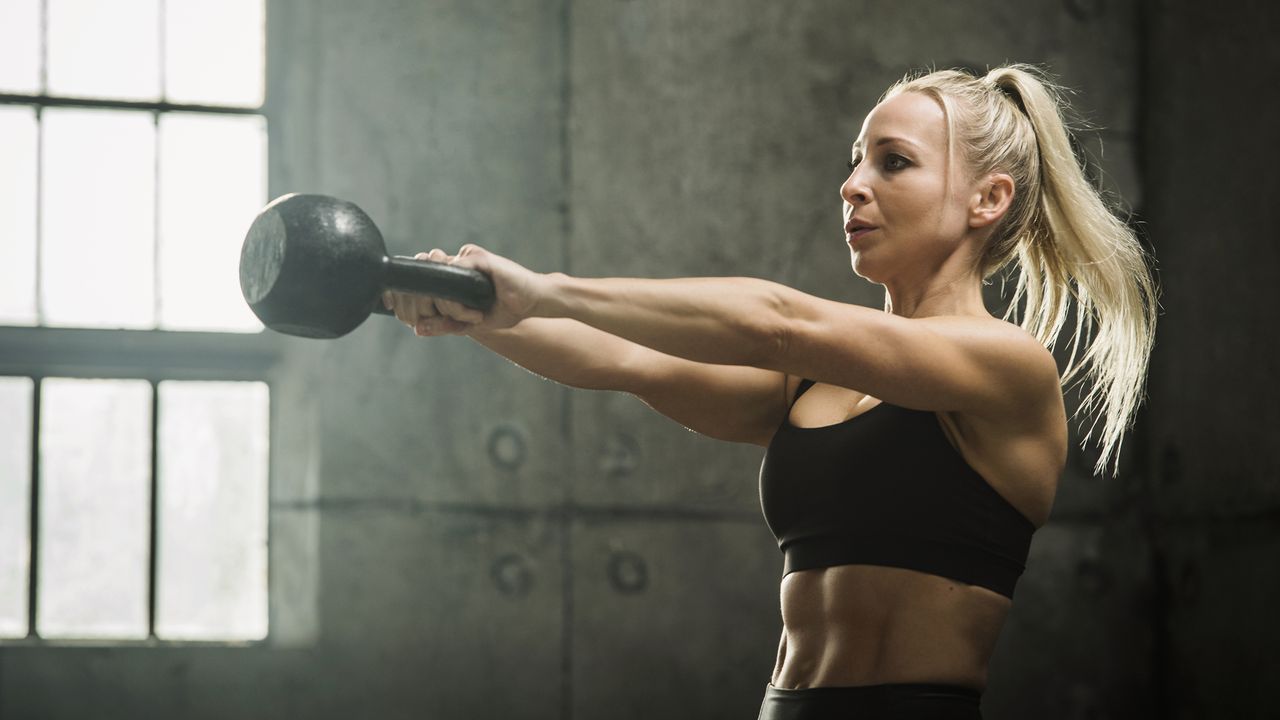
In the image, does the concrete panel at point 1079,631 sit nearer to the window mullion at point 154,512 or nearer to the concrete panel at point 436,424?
the concrete panel at point 436,424

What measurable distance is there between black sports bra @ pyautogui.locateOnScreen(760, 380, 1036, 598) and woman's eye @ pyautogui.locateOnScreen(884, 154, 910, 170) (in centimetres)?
31

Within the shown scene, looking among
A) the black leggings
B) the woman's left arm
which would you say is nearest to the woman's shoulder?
the woman's left arm

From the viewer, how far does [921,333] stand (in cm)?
139

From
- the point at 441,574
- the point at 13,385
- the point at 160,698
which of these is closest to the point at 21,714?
the point at 160,698

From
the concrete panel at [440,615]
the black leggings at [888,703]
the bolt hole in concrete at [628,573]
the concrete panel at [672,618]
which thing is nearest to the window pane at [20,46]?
the concrete panel at [440,615]

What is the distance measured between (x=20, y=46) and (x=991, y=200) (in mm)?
2690

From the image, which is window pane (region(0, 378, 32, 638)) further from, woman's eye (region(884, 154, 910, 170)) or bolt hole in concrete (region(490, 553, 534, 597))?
woman's eye (region(884, 154, 910, 170))

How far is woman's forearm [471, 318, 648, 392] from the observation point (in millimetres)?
1655

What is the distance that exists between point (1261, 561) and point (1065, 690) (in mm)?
640

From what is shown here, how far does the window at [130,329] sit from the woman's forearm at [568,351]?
5.98 ft

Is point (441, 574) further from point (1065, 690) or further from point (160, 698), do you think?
point (1065, 690)

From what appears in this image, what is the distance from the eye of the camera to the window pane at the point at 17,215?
10.7 ft

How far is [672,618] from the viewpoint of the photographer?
3.40m

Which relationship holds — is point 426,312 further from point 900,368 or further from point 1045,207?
point 1045,207
